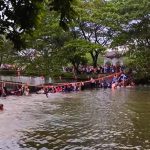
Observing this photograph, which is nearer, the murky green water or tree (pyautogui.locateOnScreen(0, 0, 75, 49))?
tree (pyautogui.locateOnScreen(0, 0, 75, 49))

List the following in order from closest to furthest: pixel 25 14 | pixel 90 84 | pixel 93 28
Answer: pixel 25 14, pixel 90 84, pixel 93 28

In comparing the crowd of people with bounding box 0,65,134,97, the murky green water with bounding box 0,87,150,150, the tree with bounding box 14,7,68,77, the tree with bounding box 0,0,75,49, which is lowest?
the murky green water with bounding box 0,87,150,150

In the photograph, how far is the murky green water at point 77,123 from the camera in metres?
18.6

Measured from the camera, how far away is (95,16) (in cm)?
5331

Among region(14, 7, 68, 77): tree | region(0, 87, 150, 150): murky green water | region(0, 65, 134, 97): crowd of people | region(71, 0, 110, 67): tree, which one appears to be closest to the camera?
region(0, 87, 150, 150): murky green water

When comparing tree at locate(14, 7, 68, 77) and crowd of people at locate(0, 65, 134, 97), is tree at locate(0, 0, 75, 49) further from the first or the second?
tree at locate(14, 7, 68, 77)

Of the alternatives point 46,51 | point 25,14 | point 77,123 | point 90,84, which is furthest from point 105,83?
point 25,14

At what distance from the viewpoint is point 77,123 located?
23.9 m

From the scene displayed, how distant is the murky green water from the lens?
61.1 ft

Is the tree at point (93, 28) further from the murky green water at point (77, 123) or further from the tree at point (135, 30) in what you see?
the murky green water at point (77, 123)

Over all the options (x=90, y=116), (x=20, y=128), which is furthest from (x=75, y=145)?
(x=90, y=116)

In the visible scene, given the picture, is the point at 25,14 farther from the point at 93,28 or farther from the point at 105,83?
the point at 93,28

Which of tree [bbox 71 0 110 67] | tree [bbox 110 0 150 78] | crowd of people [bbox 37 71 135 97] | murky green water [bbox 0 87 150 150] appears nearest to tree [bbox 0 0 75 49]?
murky green water [bbox 0 87 150 150]

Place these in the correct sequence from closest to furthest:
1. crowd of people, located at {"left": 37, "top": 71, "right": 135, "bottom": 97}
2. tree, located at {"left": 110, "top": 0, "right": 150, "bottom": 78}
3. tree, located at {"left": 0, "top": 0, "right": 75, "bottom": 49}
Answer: tree, located at {"left": 0, "top": 0, "right": 75, "bottom": 49}
crowd of people, located at {"left": 37, "top": 71, "right": 135, "bottom": 97}
tree, located at {"left": 110, "top": 0, "right": 150, "bottom": 78}
